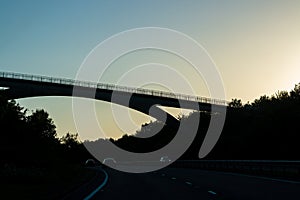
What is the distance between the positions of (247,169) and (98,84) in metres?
47.7

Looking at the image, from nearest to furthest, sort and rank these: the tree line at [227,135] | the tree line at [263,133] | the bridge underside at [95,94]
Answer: the tree line at [227,135]
the tree line at [263,133]
the bridge underside at [95,94]

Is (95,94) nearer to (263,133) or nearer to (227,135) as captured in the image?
(227,135)

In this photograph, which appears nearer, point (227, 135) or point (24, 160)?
point (24, 160)

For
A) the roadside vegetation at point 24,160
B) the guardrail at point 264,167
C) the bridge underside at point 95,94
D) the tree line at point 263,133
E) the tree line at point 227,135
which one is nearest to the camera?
the roadside vegetation at point 24,160

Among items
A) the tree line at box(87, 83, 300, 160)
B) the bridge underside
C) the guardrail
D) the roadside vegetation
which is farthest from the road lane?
the bridge underside

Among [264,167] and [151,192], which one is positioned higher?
[264,167]

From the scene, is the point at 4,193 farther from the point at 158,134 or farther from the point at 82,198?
the point at 158,134

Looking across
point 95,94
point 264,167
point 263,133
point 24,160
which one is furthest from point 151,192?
point 95,94

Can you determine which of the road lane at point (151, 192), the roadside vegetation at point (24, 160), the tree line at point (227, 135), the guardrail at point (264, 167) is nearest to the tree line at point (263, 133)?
the tree line at point (227, 135)

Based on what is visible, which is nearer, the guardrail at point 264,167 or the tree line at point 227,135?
the guardrail at point 264,167

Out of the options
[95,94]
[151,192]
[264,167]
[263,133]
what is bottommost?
[151,192]

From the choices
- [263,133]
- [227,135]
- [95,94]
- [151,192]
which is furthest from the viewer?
[227,135]

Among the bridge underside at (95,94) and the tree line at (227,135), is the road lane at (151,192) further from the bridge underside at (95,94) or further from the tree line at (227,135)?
the bridge underside at (95,94)

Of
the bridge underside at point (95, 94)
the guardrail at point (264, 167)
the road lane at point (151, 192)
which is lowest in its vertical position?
the road lane at point (151, 192)
